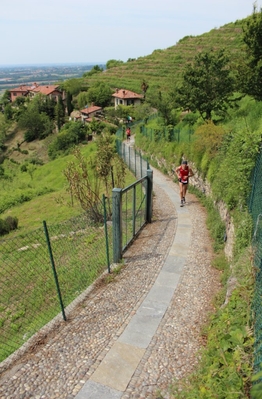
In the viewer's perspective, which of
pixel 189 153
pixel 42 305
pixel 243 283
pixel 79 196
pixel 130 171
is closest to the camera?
pixel 243 283

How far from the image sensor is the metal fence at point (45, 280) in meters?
6.35

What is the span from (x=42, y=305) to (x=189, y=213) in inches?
239

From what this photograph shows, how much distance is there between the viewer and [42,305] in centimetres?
744

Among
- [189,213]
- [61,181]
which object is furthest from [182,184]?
[61,181]

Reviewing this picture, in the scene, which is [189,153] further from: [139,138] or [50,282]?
[139,138]

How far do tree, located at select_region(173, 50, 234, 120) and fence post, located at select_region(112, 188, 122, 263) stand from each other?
12.9m

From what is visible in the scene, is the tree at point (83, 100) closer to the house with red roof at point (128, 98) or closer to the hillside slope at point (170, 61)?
the hillside slope at point (170, 61)

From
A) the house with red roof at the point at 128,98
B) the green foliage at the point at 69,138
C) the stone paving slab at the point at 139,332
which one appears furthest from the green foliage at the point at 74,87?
the stone paving slab at the point at 139,332

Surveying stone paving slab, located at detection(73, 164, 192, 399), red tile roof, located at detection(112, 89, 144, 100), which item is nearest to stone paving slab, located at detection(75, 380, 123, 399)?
stone paving slab, located at detection(73, 164, 192, 399)

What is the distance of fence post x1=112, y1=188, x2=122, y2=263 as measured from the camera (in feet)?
23.9

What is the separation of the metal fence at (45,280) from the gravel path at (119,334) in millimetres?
594

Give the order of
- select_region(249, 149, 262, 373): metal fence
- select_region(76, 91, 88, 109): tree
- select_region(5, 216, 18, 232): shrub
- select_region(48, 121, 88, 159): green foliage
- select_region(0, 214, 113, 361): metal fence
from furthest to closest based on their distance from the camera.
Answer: select_region(76, 91, 88, 109): tree, select_region(48, 121, 88, 159): green foliage, select_region(5, 216, 18, 232): shrub, select_region(0, 214, 113, 361): metal fence, select_region(249, 149, 262, 373): metal fence

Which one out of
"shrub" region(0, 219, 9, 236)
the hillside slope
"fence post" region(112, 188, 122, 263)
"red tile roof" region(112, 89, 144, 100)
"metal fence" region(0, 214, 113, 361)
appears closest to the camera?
"metal fence" region(0, 214, 113, 361)

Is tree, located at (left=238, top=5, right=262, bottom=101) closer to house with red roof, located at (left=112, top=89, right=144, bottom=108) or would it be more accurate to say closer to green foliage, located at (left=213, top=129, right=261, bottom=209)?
green foliage, located at (left=213, top=129, right=261, bottom=209)
